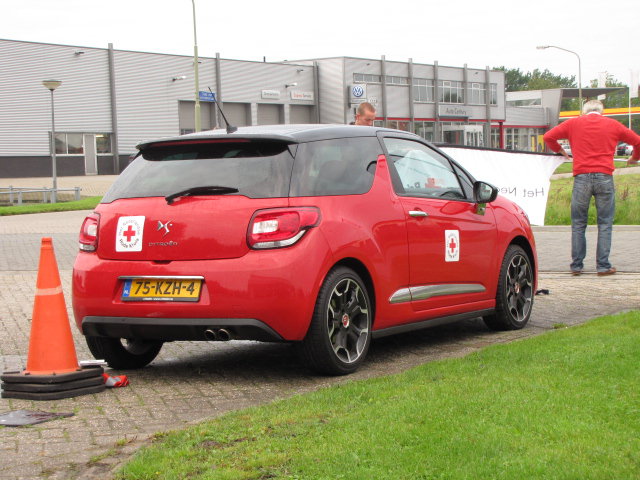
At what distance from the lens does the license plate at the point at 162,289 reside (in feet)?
19.9

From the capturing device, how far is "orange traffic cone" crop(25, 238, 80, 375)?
5965mm

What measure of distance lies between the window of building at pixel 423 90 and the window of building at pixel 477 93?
6460 mm

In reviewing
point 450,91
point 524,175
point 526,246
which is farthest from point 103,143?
point 526,246

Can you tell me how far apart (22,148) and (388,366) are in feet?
182

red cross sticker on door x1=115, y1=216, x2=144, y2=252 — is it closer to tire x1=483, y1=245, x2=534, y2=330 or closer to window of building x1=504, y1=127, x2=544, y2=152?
tire x1=483, y1=245, x2=534, y2=330

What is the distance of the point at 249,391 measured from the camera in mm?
6137

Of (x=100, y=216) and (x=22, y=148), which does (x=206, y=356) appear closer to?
(x=100, y=216)

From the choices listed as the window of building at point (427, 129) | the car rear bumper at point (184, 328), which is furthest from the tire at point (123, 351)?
the window of building at point (427, 129)

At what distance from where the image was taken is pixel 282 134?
6.41 metres

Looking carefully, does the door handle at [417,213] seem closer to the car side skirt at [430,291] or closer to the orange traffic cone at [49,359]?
the car side skirt at [430,291]

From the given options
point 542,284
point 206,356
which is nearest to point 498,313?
point 206,356

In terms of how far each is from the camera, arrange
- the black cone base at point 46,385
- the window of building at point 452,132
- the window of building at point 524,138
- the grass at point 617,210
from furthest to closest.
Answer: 1. the window of building at point 524,138
2. the window of building at point 452,132
3. the grass at point 617,210
4. the black cone base at point 46,385

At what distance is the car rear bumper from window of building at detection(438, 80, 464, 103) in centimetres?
8832

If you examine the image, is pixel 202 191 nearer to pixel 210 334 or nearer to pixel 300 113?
pixel 210 334
